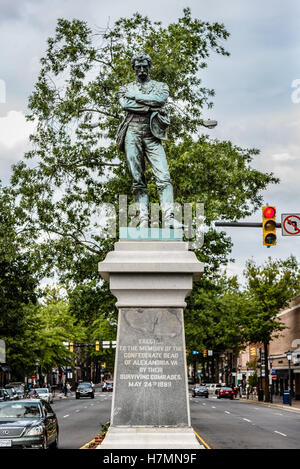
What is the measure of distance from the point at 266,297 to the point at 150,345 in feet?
167

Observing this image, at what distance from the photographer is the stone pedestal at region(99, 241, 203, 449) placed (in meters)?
8.68

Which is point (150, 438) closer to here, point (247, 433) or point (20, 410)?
point (20, 410)

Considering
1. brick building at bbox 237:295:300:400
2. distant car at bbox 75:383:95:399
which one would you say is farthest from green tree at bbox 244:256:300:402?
distant car at bbox 75:383:95:399

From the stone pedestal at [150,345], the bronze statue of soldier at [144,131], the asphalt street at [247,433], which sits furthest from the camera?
the asphalt street at [247,433]

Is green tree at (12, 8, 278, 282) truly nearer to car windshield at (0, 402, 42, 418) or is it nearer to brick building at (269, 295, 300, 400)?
car windshield at (0, 402, 42, 418)

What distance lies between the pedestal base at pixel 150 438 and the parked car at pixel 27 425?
26.5ft

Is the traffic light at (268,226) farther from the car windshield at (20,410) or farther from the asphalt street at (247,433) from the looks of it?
the car windshield at (20,410)

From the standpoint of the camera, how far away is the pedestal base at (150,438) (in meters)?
8.39

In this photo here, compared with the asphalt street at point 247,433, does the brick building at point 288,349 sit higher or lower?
higher

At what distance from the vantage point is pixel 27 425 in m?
16.4

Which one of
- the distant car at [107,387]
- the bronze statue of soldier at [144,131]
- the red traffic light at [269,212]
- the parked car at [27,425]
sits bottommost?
the distant car at [107,387]

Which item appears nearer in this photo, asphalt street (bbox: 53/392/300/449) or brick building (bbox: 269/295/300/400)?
asphalt street (bbox: 53/392/300/449)

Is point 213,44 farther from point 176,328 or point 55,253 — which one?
point 176,328

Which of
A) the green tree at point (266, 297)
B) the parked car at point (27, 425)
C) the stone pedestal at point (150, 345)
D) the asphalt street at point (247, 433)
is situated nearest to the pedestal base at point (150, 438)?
the stone pedestal at point (150, 345)
